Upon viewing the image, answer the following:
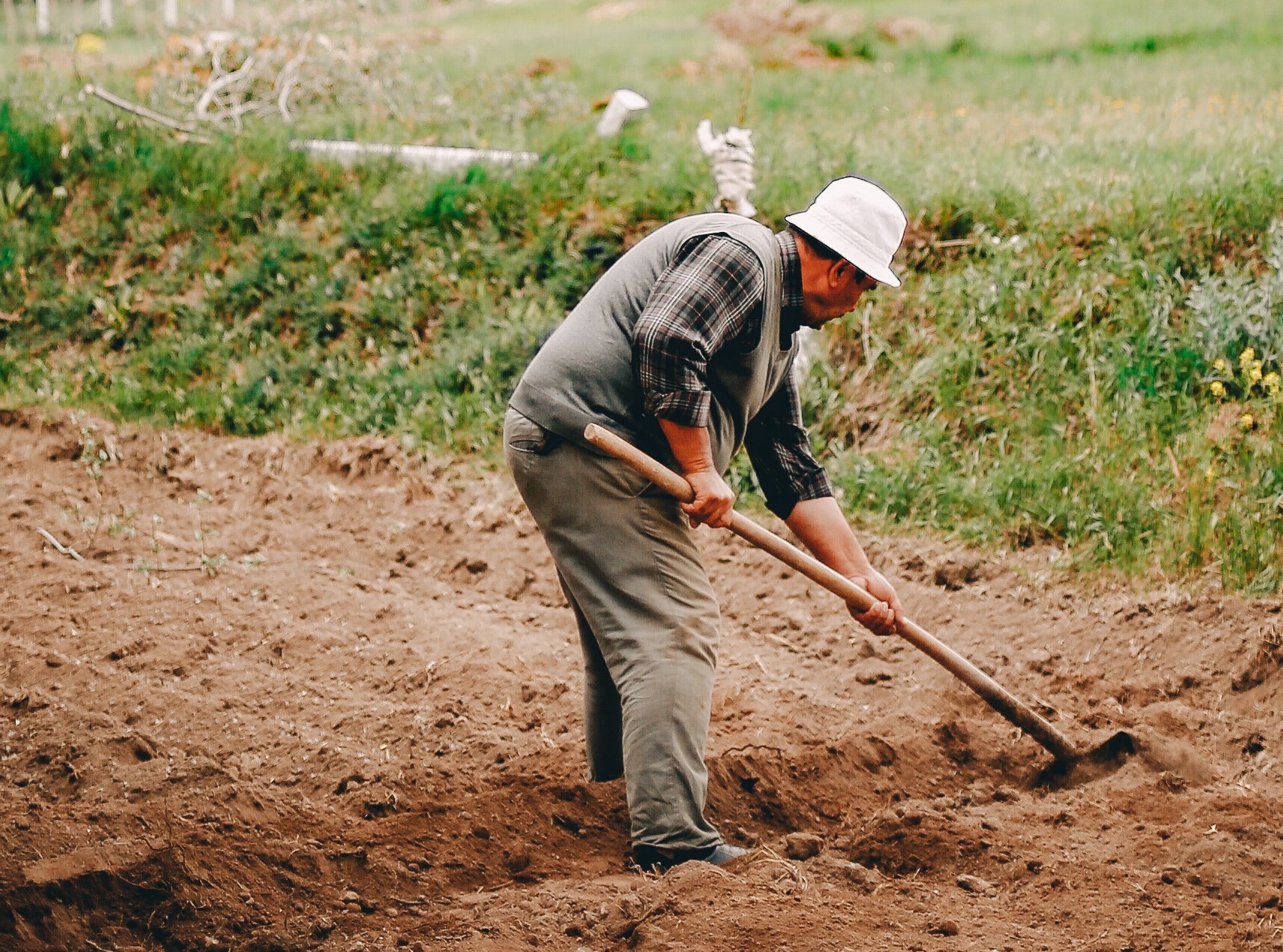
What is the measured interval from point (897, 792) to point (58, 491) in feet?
14.3

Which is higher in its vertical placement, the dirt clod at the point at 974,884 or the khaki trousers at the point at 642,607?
the khaki trousers at the point at 642,607

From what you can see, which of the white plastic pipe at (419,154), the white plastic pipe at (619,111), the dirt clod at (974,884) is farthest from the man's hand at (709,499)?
the white plastic pipe at (619,111)

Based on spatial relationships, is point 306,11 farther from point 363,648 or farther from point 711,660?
point 711,660

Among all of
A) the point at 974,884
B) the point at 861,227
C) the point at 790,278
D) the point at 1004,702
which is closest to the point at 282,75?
the point at 790,278

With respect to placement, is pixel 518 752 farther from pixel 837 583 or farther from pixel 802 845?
pixel 837 583

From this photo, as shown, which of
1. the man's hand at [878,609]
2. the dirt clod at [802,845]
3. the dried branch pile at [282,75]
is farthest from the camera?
the dried branch pile at [282,75]

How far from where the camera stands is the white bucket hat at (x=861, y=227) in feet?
10.5

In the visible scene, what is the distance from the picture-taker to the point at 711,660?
3.35 m

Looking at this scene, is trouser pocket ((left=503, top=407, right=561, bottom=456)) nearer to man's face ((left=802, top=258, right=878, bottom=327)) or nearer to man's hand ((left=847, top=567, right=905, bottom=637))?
man's face ((left=802, top=258, right=878, bottom=327))

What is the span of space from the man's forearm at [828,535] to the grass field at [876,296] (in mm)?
1791

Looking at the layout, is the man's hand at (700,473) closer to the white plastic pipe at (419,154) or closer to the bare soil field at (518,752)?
the bare soil field at (518,752)

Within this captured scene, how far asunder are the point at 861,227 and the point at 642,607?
112cm

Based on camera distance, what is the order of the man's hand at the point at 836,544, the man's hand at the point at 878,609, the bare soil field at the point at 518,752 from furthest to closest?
1. the man's hand at the point at 836,544
2. the man's hand at the point at 878,609
3. the bare soil field at the point at 518,752

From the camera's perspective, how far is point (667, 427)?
320cm
